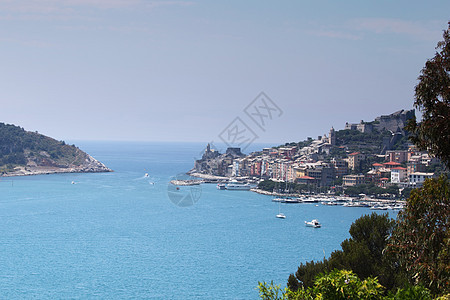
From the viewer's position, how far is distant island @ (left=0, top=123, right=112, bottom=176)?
187ft

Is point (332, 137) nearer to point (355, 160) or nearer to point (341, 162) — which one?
point (355, 160)

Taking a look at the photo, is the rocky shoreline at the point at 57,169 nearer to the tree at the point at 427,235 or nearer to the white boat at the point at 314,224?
the white boat at the point at 314,224

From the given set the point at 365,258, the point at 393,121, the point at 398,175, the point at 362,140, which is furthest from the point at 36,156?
the point at 365,258

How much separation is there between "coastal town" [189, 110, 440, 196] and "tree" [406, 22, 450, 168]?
30.1 metres

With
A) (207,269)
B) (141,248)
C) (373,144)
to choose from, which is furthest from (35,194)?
(373,144)

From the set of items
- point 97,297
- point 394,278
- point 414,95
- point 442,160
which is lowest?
point 97,297

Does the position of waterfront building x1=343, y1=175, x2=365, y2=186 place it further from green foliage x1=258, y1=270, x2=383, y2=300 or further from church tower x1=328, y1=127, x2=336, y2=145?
green foliage x1=258, y1=270, x2=383, y2=300

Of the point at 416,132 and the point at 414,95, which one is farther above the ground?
the point at 414,95

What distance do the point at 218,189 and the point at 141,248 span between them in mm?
23313

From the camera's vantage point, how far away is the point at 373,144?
48.1 metres

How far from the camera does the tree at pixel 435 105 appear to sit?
4352 millimetres

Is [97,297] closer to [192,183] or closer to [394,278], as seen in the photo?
[394,278]

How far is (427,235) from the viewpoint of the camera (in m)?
4.38

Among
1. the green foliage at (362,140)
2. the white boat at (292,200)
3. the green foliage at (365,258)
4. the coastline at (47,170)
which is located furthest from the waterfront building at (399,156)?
the green foliage at (365,258)
